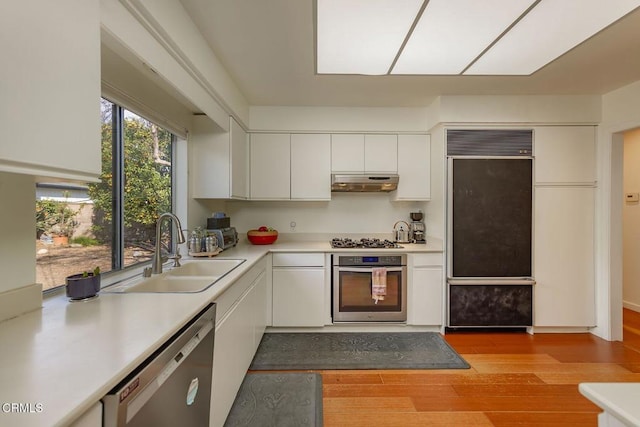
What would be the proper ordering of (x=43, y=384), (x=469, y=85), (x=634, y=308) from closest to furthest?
(x=43, y=384)
(x=469, y=85)
(x=634, y=308)

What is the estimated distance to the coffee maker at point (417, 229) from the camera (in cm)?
334

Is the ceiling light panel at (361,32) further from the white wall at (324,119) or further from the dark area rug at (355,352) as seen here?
the dark area rug at (355,352)

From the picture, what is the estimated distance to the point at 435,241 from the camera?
10.2 ft

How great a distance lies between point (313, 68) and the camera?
2322mm

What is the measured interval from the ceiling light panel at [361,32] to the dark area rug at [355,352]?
2.40 meters

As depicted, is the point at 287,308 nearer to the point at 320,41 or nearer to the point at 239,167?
the point at 239,167

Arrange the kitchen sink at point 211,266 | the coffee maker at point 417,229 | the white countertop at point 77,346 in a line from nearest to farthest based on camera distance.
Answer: the white countertop at point 77,346 → the kitchen sink at point 211,266 → the coffee maker at point 417,229

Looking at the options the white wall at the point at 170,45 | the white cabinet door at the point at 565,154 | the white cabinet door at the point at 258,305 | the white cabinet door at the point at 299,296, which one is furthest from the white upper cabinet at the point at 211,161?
the white cabinet door at the point at 565,154

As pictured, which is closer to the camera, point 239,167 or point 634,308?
point 239,167

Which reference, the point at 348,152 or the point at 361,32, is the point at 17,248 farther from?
the point at 348,152

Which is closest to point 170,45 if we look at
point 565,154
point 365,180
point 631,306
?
point 365,180

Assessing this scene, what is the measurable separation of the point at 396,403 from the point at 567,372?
1.48 meters

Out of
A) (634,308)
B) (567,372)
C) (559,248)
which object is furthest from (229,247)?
(634,308)

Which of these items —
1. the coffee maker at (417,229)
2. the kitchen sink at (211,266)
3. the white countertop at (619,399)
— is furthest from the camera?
the coffee maker at (417,229)
